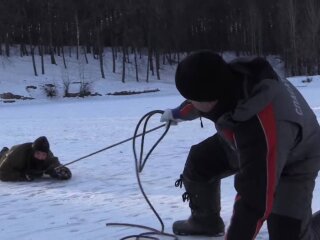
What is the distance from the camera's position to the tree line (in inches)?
1795

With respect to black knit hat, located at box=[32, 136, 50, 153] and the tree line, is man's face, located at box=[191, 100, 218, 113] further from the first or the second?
the tree line

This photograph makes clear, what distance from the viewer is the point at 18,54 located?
4856 centimetres

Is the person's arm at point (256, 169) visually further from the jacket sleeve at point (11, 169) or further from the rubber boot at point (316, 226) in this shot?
the jacket sleeve at point (11, 169)

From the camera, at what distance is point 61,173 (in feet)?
21.7

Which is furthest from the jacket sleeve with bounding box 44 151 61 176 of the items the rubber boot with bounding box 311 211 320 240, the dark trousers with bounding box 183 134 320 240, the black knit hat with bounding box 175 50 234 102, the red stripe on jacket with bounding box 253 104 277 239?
the red stripe on jacket with bounding box 253 104 277 239

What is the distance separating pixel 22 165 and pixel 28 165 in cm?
6

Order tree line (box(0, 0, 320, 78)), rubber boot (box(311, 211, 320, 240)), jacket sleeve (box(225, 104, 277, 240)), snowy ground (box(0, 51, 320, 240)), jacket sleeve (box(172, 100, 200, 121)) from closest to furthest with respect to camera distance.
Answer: jacket sleeve (box(225, 104, 277, 240))
rubber boot (box(311, 211, 320, 240))
jacket sleeve (box(172, 100, 200, 121))
snowy ground (box(0, 51, 320, 240))
tree line (box(0, 0, 320, 78))

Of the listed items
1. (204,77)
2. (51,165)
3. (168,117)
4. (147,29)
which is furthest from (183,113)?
(147,29)

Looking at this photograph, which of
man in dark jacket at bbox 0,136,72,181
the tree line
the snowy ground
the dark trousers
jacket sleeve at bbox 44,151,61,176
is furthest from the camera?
the tree line

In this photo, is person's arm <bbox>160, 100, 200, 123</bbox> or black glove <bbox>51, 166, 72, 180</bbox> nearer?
person's arm <bbox>160, 100, 200, 123</bbox>

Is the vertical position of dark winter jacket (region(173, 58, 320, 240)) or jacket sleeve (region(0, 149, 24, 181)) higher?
dark winter jacket (region(173, 58, 320, 240))

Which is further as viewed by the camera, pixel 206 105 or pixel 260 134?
pixel 206 105

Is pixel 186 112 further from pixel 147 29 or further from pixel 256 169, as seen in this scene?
pixel 147 29

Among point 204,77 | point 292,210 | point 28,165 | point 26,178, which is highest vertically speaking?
point 204,77
